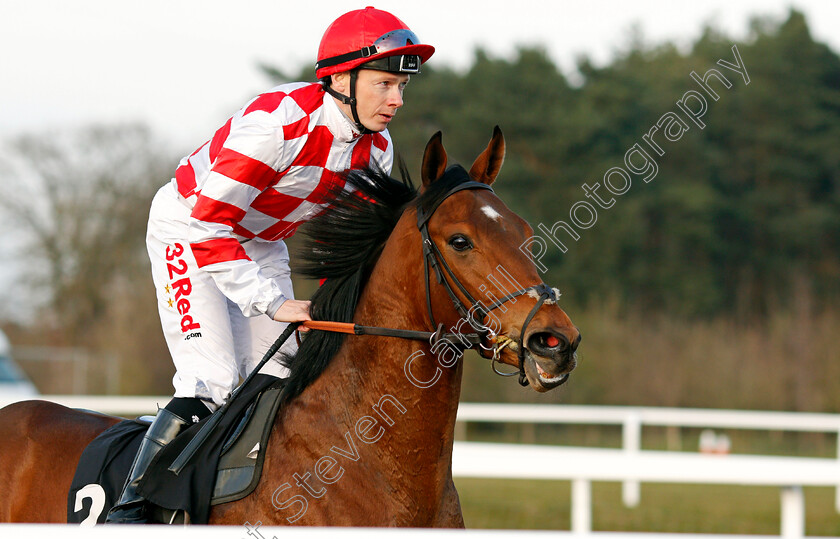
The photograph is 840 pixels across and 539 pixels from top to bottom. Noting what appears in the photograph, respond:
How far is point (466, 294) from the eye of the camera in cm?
276

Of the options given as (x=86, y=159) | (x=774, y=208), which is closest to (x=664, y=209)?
(x=774, y=208)

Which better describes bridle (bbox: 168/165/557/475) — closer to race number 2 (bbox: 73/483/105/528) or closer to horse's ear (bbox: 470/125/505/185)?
horse's ear (bbox: 470/125/505/185)

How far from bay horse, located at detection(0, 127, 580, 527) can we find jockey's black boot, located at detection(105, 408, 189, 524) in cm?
27

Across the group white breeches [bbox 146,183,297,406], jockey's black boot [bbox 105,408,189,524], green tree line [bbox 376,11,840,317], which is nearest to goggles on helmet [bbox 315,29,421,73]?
white breeches [bbox 146,183,297,406]

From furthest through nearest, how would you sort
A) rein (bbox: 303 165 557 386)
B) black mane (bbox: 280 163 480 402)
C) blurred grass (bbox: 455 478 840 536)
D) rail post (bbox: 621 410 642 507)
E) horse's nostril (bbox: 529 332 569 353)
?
rail post (bbox: 621 410 642 507)
blurred grass (bbox: 455 478 840 536)
black mane (bbox: 280 163 480 402)
rein (bbox: 303 165 557 386)
horse's nostril (bbox: 529 332 569 353)

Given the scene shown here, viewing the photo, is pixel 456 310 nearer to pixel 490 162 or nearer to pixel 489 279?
pixel 489 279

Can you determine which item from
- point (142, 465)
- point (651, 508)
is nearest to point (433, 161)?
point (142, 465)

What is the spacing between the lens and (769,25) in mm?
28531

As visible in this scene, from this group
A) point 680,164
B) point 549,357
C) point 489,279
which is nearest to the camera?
point 549,357

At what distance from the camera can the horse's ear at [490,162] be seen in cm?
308

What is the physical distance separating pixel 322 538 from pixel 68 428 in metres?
1.94

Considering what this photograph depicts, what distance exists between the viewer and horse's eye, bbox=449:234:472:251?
2.78 metres

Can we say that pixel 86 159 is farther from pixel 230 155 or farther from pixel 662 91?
pixel 230 155

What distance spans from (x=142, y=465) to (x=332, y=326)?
28.8 inches
